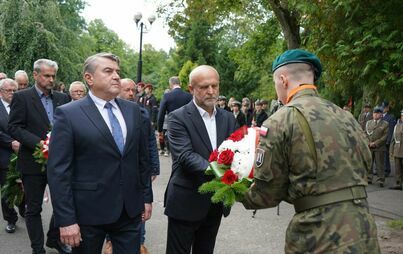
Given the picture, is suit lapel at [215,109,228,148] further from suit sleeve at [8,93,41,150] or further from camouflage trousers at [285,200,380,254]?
suit sleeve at [8,93,41,150]

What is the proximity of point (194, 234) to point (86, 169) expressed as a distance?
1250mm

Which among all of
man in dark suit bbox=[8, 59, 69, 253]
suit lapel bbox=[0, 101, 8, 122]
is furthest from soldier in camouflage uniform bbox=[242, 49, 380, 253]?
suit lapel bbox=[0, 101, 8, 122]

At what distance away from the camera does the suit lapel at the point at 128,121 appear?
3.58 metres

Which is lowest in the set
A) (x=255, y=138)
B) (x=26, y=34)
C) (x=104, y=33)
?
(x=255, y=138)

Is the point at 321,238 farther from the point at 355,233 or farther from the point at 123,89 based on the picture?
the point at 123,89

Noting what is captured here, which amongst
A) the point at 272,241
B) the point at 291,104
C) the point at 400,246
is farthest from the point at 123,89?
the point at 400,246

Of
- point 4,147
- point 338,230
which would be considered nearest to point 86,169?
point 338,230

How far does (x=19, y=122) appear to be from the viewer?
5148 mm

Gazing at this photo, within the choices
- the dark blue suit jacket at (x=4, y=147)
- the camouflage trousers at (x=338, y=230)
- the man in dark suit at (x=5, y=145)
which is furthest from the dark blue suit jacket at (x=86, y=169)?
the dark blue suit jacket at (x=4, y=147)

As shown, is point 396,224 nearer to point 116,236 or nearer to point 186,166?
point 186,166

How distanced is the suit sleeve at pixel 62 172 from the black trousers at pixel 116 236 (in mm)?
207

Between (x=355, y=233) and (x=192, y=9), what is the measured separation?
17116 mm

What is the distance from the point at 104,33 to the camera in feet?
229

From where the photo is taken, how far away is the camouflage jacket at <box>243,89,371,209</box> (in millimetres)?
2596
